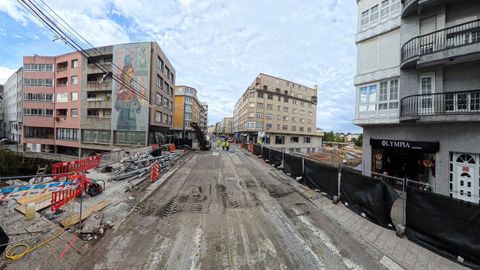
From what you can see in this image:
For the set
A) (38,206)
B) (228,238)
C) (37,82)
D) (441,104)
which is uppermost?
(37,82)

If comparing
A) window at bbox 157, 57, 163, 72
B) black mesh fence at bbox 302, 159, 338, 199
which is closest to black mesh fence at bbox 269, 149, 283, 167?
black mesh fence at bbox 302, 159, 338, 199

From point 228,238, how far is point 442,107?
11.1 metres

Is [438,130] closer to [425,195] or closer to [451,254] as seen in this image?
[425,195]

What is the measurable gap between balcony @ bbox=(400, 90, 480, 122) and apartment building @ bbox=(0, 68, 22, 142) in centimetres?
7420

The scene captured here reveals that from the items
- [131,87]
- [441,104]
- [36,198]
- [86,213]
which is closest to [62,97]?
[131,87]

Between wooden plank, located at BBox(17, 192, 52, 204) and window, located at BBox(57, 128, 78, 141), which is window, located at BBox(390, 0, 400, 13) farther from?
window, located at BBox(57, 128, 78, 141)

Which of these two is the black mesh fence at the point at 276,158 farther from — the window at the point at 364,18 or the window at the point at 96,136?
the window at the point at 96,136

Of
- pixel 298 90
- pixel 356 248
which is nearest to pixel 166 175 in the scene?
pixel 356 248

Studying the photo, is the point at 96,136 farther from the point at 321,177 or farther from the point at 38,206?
the point at 321,177

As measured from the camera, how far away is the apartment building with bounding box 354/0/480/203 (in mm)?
8336

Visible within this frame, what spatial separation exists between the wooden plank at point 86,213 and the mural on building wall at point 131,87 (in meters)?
22.7

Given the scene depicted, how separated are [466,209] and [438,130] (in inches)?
263

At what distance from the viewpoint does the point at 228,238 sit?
5.21 m

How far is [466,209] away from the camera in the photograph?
4.34 m
